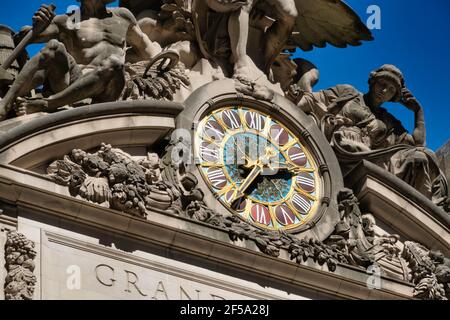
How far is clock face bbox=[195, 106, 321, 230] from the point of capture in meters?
23.9

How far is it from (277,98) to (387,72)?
2.12 meters

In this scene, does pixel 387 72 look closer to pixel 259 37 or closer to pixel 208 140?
pixel 259 37

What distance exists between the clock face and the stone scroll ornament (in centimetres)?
335

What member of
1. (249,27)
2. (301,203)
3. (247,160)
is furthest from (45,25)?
(301,203)

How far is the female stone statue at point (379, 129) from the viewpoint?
2564 centimetres

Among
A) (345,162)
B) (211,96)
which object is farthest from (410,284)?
(211,96)

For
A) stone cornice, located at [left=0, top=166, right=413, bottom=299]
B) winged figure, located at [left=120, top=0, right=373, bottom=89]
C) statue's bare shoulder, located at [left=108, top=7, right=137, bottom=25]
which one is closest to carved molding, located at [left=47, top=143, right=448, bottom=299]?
stone cornice, located at [left=0, top=166, right=413, bottom=299]

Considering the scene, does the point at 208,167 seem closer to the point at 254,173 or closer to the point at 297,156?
the point at 254,173

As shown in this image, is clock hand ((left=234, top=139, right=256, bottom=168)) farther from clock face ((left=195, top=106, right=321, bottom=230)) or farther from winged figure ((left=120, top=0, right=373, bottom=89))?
winged figure ((left=120, top=0, right=373, bottom=89))

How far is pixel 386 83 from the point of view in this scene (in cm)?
2645

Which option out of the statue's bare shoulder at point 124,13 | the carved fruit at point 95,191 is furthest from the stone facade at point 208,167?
the statue's bare shoulder at point 124,13

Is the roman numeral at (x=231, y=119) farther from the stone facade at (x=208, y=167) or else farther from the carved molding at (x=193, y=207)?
the carved molding at (x=193, y=207)
